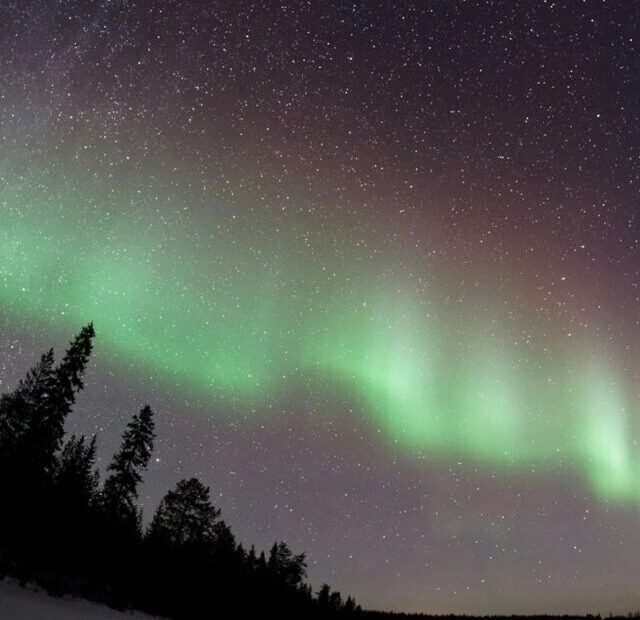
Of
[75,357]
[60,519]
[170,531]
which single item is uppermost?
[75,357]

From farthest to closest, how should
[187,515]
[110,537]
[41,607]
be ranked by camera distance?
[187,515], [110,537], [41,607]

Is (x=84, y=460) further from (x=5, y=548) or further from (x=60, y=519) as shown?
(x=5, y=548)

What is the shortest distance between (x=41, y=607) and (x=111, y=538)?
14293mm

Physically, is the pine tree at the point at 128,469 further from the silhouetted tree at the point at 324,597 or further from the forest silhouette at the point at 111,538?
the silhouetted tree at the point at 324,597

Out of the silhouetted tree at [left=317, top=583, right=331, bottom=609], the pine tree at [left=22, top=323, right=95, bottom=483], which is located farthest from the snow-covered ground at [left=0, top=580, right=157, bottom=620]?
the silhouetted tree at [left=317, top=583, right=331, bottom=609]

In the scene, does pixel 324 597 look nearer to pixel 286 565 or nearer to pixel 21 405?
pixel 286 565

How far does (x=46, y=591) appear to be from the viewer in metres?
21.8

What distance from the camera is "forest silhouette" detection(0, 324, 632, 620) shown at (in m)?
25.4

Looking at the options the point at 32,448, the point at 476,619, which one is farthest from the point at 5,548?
the point at 476,619

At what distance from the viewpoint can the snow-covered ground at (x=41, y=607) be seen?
16641 mm

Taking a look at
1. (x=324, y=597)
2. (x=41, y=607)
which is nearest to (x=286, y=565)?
(x=324, y=597)

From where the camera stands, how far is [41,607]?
727 inches

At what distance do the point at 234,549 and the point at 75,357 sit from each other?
Answer: 2419 cm

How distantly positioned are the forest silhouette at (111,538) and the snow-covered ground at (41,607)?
2.82 feet
